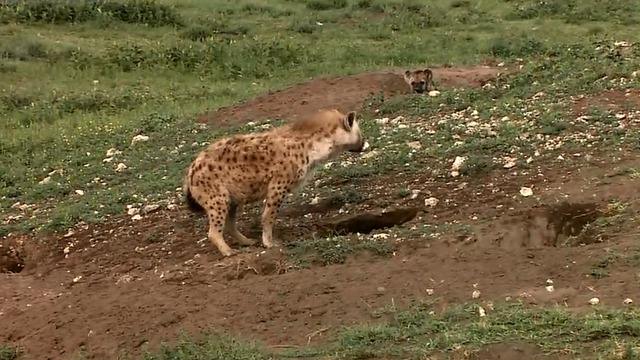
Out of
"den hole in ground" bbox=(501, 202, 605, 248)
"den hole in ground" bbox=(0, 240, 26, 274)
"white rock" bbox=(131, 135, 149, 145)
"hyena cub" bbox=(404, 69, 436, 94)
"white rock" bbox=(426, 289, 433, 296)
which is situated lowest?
"den hole in ground" bbox=(0, 240, 26, 274)

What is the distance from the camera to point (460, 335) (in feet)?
15.7

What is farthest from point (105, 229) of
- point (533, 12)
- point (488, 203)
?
point (533, 12)

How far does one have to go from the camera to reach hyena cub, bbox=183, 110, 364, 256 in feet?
24.0

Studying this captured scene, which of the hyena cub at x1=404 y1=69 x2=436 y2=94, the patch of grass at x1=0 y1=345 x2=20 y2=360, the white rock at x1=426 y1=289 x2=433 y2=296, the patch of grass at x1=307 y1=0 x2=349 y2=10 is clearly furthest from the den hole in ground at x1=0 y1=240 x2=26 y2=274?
the patch of grass at x1=307 y1=0 x2=349 y2=10

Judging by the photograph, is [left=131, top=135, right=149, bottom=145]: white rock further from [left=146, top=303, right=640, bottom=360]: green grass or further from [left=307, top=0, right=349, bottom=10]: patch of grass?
[left=307, top=0, right=349, bottom=10]: patch of grass

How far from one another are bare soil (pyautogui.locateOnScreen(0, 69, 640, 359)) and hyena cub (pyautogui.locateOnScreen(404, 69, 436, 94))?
352 cm

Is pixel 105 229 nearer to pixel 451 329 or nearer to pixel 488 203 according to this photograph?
pixel 488 203

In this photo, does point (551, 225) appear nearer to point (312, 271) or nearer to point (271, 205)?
point (312, 271)

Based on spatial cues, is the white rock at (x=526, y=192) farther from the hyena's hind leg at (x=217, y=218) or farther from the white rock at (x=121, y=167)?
the white rock at (x=121, y=167)

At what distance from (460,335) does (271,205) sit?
276 cm

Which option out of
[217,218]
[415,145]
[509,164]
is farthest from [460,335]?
[415,145]

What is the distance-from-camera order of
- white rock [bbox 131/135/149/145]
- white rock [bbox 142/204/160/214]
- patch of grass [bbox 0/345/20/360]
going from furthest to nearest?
white rock [bbox 131/135/149/145], white rock [bbox 142/204/160/214], patch of grass [bbox 0/345/20/360]

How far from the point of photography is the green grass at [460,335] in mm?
4531

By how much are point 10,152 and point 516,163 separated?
6288 mm
